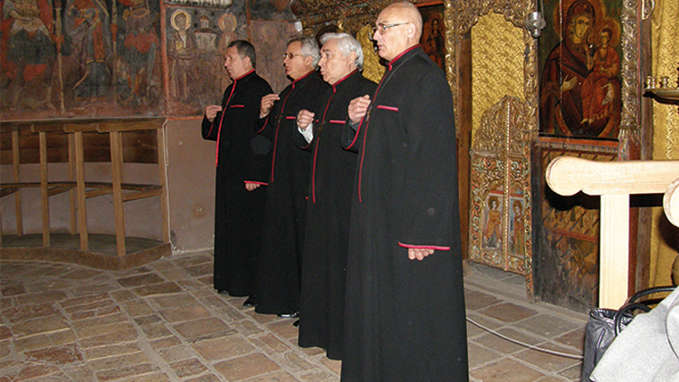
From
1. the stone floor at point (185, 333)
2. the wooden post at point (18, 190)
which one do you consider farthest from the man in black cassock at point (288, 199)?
the wooden post at point (18, 190)

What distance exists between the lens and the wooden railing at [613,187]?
177 centimetres

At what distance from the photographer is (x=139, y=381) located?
150 inches

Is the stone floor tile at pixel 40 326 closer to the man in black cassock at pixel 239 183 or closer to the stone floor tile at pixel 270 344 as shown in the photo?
the man in black cassock at pixel 239 183

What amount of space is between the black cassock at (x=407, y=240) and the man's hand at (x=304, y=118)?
116cm

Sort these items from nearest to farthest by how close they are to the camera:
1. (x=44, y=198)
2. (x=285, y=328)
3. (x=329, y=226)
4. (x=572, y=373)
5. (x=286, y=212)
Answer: (x=572, y=373) → (x=329, y=226) → (x=285, y=328) → (x=286, y=212) → (x=44, y=198)

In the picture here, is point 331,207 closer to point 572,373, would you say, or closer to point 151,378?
point 151,378

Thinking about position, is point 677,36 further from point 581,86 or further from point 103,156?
point 103,156

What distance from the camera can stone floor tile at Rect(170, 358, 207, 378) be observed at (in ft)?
12.8

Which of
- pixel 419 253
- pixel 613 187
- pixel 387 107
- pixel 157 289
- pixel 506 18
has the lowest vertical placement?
pixel 157 289

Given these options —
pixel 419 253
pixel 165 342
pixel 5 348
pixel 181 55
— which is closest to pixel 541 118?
pixel 419 253

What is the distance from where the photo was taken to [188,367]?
400 cm

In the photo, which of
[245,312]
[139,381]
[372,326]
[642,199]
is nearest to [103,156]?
[245,312]

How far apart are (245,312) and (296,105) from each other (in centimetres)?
179

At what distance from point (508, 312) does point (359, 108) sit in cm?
248
